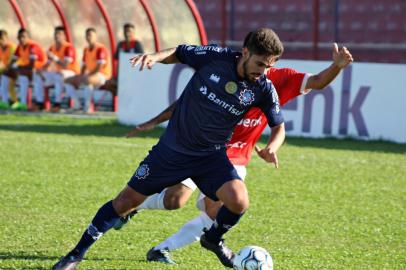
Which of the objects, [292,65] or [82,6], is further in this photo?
[82,6]

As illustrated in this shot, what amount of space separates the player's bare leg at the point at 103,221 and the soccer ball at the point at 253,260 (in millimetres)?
699

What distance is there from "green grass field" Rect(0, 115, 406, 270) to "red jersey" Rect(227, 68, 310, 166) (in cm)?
75

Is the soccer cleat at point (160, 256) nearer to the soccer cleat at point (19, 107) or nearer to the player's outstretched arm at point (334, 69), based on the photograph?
the player's outstretched arm at point (334, 69)

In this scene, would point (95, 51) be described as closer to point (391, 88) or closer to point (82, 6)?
point (82, 6)

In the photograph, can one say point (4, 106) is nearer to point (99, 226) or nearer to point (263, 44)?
point (99, 226)

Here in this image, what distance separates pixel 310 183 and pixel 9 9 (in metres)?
14.1

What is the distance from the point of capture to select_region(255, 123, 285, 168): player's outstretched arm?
18.6 ft

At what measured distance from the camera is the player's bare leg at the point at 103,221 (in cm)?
585

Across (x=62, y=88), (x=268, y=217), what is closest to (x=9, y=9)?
(x=62, y=88)

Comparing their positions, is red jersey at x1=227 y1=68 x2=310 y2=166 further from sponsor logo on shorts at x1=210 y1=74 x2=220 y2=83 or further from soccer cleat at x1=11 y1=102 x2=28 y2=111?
soccer cleat at x1=11 y1=102 x2=28 y2=111

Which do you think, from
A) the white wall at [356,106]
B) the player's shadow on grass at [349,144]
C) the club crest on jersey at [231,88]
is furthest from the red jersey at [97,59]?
the club crest on jersey at [231,88]

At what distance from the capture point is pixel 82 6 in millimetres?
21938

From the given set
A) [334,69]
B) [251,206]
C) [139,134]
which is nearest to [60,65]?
[139,134]

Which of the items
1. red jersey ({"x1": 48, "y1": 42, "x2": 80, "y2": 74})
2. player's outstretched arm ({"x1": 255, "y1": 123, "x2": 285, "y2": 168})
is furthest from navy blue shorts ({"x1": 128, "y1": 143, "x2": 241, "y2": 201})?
red jersey ({"x1": 48, "y1": 42, "x2": 80, "y2": 74})
